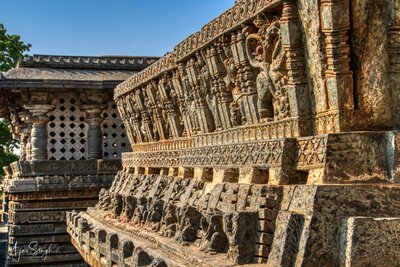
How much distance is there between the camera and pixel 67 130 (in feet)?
51.7

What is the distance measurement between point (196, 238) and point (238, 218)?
61.2 inches

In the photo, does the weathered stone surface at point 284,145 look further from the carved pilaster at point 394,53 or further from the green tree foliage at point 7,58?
the green tree foliage at point 7,58

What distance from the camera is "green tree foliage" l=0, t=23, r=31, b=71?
26.4 metres

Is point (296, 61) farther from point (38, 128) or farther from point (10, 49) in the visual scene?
point (10, 49)

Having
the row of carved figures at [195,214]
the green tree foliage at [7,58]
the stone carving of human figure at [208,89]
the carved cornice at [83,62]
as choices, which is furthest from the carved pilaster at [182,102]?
the green tree foliage at [7,58]

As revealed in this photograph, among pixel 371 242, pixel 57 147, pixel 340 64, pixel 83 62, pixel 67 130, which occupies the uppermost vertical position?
pixel 83 62

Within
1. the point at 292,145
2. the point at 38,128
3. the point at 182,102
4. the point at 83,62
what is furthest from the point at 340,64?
the point at 83,62

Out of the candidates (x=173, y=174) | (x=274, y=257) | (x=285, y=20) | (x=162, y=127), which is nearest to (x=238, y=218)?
(x=274, y=257)

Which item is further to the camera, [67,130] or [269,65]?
[67,130]

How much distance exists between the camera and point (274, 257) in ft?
14.8

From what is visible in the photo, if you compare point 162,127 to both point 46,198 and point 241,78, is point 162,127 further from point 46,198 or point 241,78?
point 46,198

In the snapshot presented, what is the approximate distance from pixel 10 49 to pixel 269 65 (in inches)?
921

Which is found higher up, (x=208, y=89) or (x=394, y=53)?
→ (x=208, y=89)

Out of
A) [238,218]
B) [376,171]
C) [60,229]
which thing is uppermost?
[376,171]
